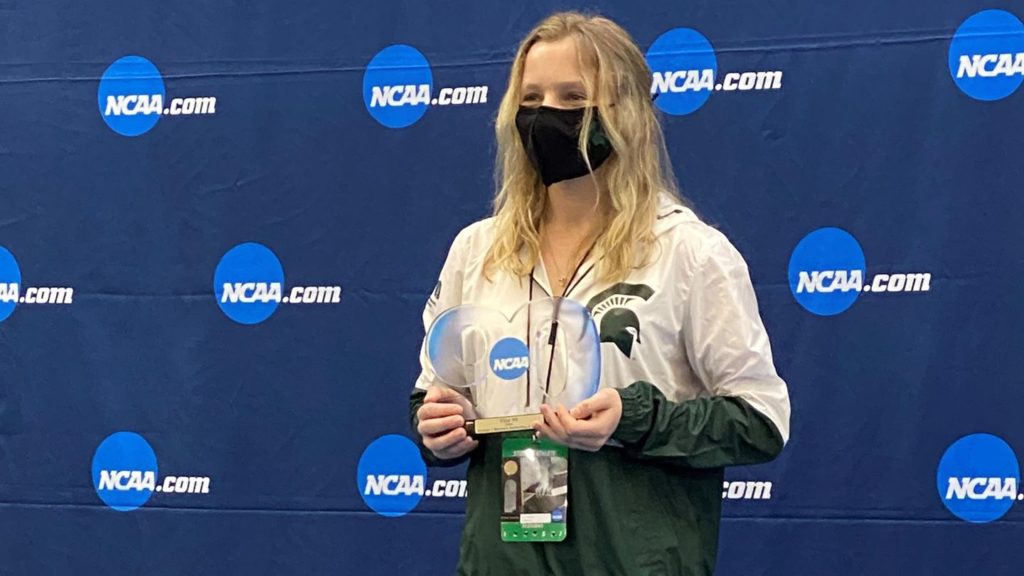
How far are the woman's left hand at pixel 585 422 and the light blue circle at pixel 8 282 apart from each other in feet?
6.43

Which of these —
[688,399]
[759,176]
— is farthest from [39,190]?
[688,399]

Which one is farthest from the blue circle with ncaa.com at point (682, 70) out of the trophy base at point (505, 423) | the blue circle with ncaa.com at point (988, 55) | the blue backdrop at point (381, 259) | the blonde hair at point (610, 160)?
the trophy base at point (505, 423)

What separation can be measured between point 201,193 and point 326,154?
0.31 meters

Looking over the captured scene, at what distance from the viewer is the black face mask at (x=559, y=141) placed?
1.62 meters

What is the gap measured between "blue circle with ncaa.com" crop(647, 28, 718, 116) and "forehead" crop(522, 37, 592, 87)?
3.48 ft

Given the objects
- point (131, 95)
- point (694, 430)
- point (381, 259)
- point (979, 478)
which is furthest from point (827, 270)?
point (131, 95)

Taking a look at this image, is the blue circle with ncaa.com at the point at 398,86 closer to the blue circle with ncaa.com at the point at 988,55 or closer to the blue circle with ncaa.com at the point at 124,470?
the blue circle with ncaa.com at the point at 124,470

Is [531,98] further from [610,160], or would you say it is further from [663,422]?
[663,422]

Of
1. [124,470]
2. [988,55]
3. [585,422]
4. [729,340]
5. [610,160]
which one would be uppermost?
[988,55]

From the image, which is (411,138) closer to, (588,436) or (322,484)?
(322,484)

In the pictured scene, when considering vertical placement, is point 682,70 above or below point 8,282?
above

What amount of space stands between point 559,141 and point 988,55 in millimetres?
1302

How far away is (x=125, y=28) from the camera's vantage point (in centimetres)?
300

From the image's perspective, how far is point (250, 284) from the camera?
2.91 m
